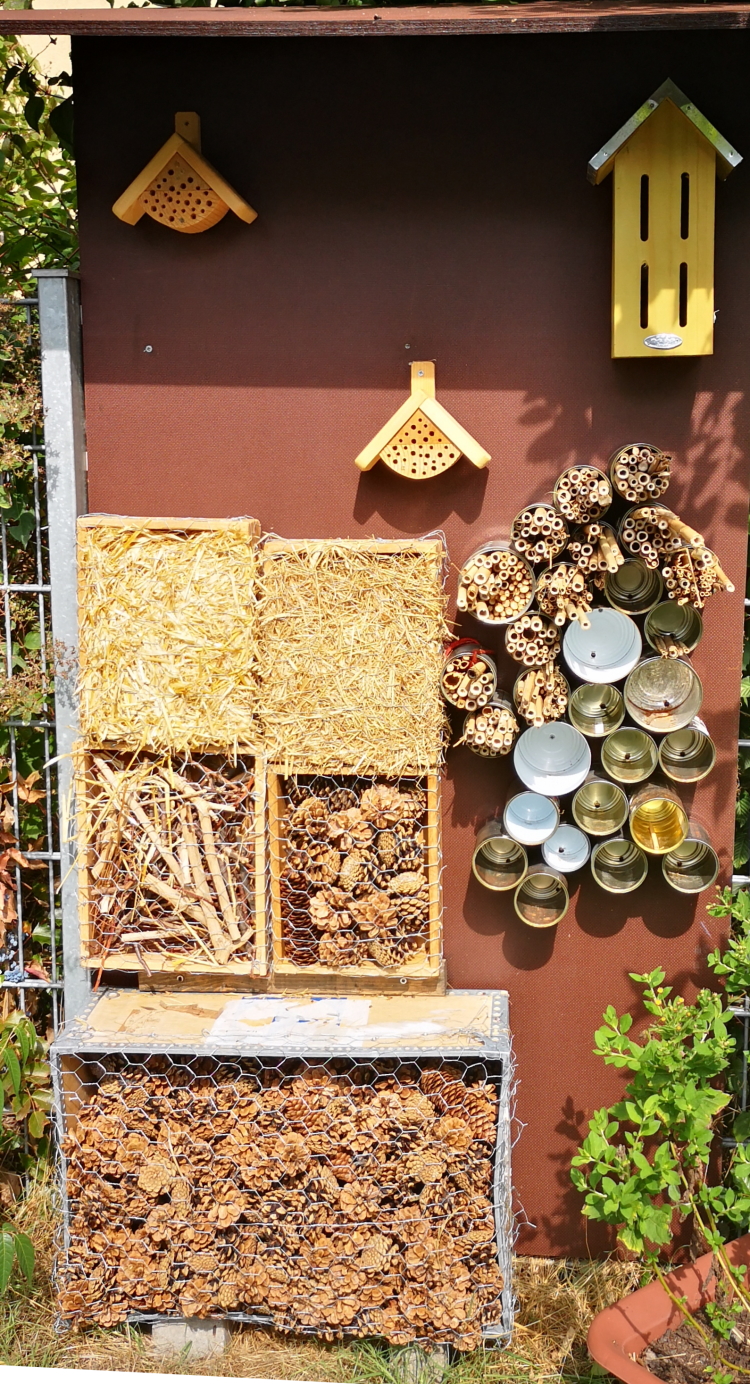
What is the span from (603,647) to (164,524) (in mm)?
1317

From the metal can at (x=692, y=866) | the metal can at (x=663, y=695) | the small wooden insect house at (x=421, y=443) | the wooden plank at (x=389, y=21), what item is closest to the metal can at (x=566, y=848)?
the metal can at (x=692, y=866)

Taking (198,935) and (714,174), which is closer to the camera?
(714,174)

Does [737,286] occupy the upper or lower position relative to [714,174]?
lower

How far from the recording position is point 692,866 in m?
3.30

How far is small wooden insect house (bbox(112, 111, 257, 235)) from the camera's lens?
301 cm

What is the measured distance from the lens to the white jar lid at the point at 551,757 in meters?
3.17

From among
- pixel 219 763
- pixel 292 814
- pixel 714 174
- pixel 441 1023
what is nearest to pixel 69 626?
pixel 219 763

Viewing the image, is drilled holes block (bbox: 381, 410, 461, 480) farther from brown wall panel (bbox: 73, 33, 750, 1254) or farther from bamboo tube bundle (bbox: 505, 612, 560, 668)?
bamboo tube bundle (bbox: 505, 612, 560, 668)

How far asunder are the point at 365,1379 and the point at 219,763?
1788mm

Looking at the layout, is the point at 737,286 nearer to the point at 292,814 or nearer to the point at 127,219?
the point at 127,219

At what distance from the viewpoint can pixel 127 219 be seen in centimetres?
311

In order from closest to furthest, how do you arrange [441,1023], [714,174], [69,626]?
[714,174]
[441,1023]
[69,626]

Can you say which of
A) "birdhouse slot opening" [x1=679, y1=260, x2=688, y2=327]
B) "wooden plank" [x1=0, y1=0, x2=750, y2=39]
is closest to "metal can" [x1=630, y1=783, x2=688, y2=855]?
"birdhouse slot opening" [x1=679, y1=260, x2=688, y2=327]

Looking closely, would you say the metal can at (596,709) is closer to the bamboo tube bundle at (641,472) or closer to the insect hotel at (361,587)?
the insect hotel at (361,587)
